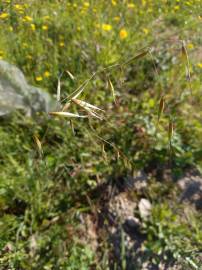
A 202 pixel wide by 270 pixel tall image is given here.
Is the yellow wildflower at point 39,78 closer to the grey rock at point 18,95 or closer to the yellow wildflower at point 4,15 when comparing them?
the grey rock at point 18,95

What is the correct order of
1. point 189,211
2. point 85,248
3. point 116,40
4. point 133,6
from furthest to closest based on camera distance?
point 133,6 < point 116,40 < point 189,211 < point 85,248

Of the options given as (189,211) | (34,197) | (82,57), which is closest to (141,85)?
(82,57)

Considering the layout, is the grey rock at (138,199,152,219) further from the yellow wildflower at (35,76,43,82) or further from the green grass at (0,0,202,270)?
the yellow wildflower at (35,76,43,82)

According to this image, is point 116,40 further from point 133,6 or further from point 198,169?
point 198,169

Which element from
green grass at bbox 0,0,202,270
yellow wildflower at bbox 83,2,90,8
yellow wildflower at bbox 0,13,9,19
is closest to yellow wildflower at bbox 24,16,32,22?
green grass at bbox 0,0,202,270

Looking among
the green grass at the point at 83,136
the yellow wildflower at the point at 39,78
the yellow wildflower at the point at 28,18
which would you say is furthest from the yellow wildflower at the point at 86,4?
the yellow wildflower at the point at 39,78
